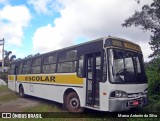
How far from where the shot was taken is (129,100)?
8.02m

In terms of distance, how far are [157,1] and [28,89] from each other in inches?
719

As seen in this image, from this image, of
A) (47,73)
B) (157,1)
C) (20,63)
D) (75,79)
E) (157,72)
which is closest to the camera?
(75,79)

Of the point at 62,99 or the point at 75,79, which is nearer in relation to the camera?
the point at 75,79

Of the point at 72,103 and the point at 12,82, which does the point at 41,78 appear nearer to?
the point at 72,103

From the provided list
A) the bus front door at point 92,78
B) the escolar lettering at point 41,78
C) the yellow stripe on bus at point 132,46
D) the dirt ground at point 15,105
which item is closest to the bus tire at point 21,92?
the escolar lettering at point 41,78

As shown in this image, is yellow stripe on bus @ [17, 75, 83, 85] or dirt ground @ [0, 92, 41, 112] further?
dirt ground @ [0, 92, 41, 112]

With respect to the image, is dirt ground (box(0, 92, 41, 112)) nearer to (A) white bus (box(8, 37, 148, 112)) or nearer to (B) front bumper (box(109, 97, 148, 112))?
(A) white bus (box(8, 37, 148, 112))

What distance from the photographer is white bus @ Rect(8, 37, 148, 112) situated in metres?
7.97

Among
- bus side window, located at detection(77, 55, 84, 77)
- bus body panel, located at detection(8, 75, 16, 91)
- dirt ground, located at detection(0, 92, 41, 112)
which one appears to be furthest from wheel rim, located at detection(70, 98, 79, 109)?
bus body panel, located at detection(8, 75, 16, 91)

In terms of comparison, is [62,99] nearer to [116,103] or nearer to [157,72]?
[116,103]

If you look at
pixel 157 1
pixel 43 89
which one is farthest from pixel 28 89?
pixel 157 1

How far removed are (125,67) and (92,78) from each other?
1351mm

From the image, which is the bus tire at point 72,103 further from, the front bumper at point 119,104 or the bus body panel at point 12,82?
the bus body panel at point 12,82

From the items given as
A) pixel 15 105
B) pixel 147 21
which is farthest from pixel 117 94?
pixel 147 21
